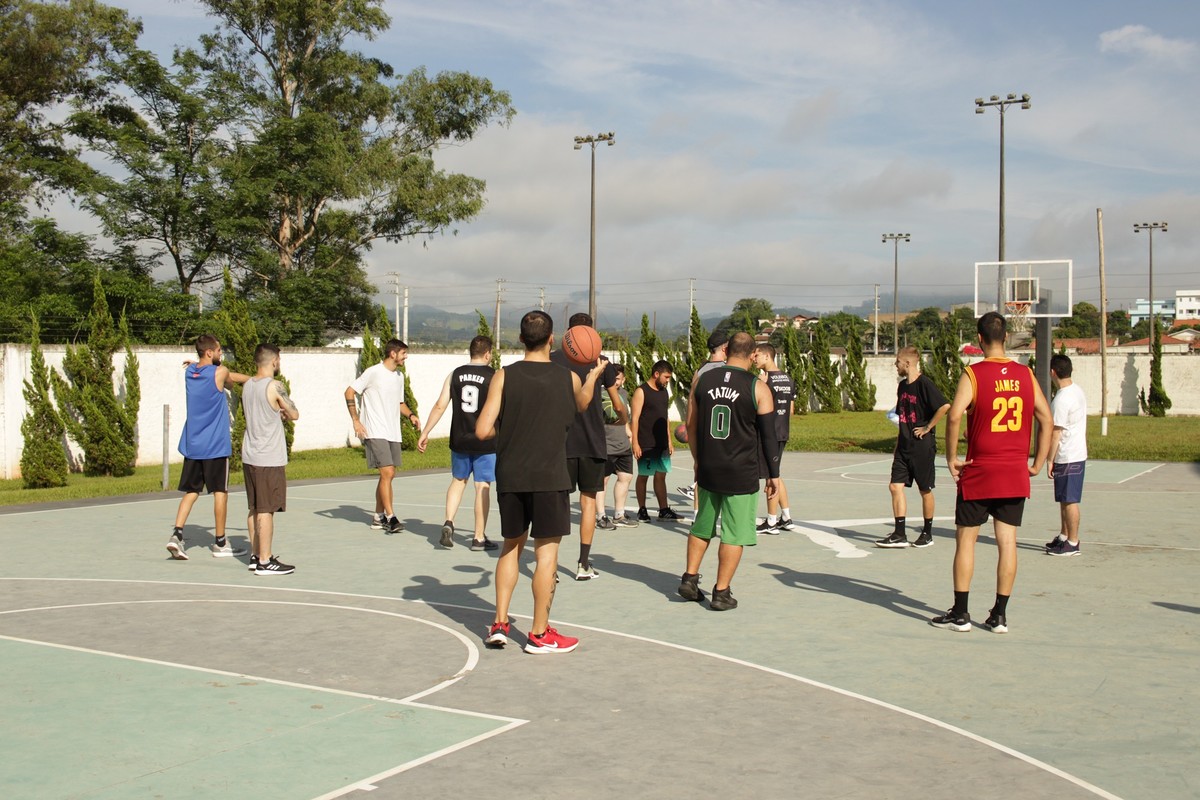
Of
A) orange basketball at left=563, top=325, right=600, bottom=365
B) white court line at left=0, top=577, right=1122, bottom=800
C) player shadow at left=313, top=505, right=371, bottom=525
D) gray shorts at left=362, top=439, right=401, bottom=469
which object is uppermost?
orange basketball at left=563, top=325, right=600, bottom=365

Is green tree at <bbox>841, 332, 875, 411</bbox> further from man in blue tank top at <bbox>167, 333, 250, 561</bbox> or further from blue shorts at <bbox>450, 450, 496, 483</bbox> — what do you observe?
man in blue tank top at <bbox>167, 333, 250, 561</bbox>

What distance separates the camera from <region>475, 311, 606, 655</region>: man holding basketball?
6.55 meters

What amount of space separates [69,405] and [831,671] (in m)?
17.6

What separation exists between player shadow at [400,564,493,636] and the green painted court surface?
5.96 ft

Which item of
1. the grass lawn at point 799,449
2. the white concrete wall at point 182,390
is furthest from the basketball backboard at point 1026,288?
the white concrete wall at point 182,390

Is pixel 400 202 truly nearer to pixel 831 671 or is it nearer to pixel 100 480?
pixel 100 480

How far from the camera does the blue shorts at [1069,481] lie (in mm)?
10352

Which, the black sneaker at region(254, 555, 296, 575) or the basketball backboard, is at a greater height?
the basketball backboard

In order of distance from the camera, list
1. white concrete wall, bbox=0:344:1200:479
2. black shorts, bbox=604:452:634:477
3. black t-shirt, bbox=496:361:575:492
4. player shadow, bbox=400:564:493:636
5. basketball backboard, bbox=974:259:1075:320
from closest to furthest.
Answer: black t-shirt, bbox=496:361:575:492 → player shadow, bbox=400:564:493:636 → black shorts, bbox=604:452:634:477 → white concrete wall, bbox=0:344:1200:479 → basketball backboard, bbox=974:259:1075:320

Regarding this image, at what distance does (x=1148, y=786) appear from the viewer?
4.43 meters

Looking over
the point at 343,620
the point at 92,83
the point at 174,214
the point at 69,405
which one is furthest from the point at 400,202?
the point at 343,620

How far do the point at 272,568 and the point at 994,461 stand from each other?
6.03 meters

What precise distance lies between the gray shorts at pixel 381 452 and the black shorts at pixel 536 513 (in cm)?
526

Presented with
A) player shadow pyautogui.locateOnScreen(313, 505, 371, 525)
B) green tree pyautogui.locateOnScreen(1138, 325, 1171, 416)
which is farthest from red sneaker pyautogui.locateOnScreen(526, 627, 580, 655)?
green tree pyautogui.locateOnScreen(1138, 325, 1171, 416)
